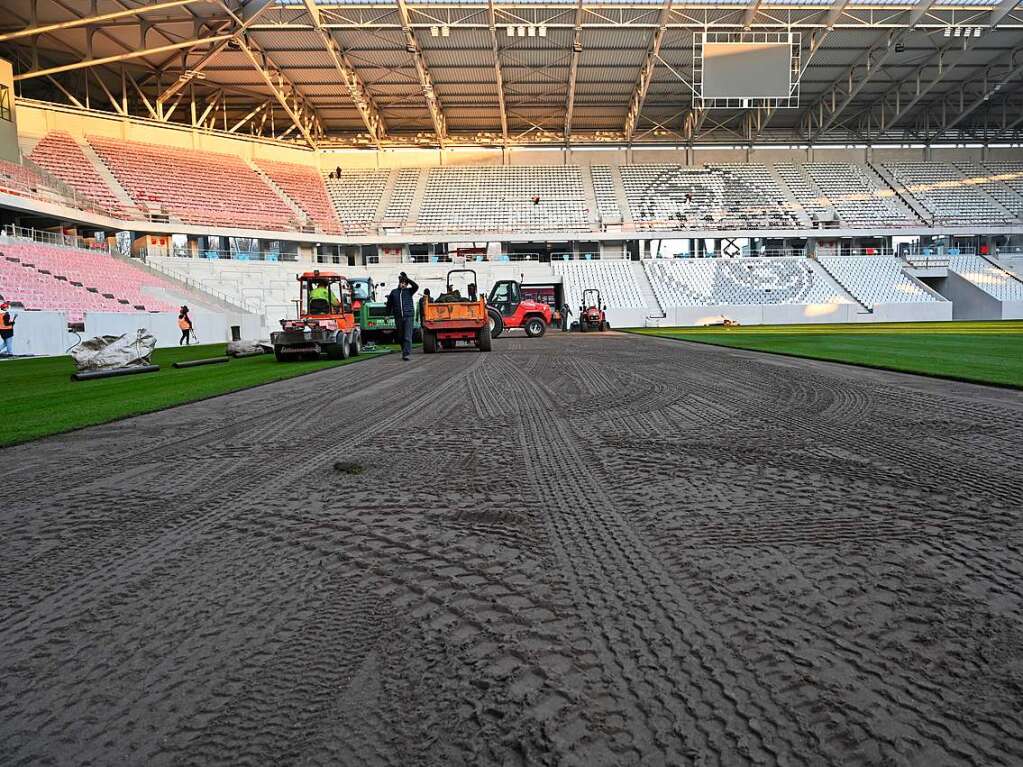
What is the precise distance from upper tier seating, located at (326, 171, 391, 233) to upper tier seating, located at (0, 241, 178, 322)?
1923cm

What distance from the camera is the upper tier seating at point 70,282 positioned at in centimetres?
2317

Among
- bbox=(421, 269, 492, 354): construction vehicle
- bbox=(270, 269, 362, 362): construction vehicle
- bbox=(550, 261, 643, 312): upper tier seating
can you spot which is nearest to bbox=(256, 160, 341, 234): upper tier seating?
bbox=(550, 261, 643, 312): upper tier seating

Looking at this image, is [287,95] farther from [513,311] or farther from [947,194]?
[947,194]

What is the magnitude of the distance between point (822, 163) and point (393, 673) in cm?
6199

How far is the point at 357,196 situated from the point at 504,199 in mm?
11483

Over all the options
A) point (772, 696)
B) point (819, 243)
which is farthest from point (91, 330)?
point (819, 243)

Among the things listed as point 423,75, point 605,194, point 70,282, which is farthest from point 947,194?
point 70,282

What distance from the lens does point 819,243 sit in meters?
49.3

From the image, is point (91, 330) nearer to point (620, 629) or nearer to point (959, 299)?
point (620, 629)

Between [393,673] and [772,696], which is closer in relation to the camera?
[772,696]

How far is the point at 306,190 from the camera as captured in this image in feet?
161

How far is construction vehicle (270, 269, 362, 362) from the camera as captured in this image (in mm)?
14172

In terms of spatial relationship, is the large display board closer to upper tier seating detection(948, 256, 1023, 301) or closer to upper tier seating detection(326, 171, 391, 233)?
upper tier seating detection(948, 256, 1023, 301)

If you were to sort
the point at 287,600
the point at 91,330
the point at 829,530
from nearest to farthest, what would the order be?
the point at 287,600, the point at 829,530, the point at 91,330
